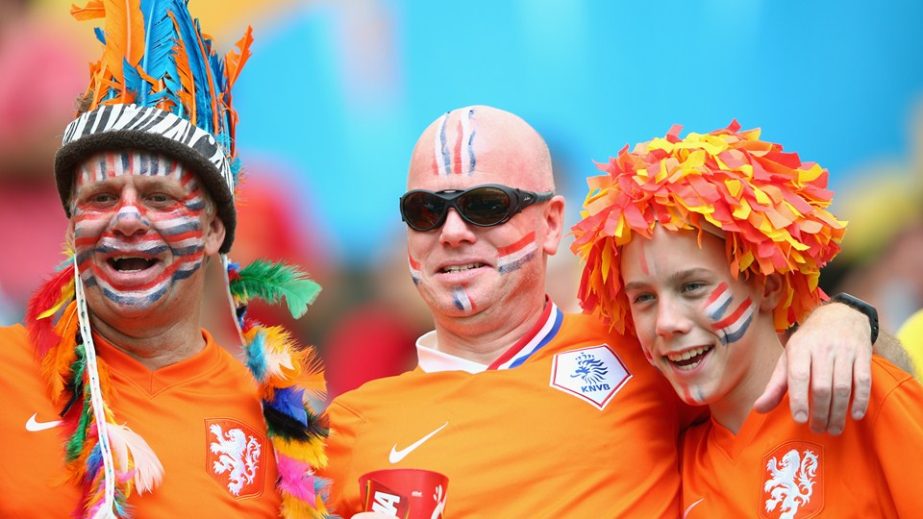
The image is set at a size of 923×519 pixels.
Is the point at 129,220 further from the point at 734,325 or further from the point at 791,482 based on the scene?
the point at 791,482

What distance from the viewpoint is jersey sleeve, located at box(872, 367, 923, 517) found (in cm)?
288

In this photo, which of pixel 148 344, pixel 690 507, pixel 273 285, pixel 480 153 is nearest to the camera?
pixel 690 507

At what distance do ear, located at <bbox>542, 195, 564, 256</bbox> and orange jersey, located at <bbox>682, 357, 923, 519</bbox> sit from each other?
956 mm

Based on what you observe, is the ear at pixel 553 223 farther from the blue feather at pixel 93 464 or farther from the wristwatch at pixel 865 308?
the blue feather at pixel 93 464

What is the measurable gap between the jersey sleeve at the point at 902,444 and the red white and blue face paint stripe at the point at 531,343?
115 centimetres

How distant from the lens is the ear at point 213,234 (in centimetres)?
354

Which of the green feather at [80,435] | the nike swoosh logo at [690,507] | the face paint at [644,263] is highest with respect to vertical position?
the face paint at [644,263]

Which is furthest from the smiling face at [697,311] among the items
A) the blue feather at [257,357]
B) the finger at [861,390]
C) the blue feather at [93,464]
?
the blue feather at [93,464]

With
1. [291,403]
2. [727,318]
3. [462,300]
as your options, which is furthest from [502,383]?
[727,318]

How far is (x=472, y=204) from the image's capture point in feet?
12.3

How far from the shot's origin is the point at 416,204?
12.5 ft

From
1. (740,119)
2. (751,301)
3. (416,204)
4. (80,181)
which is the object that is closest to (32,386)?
(80,181)

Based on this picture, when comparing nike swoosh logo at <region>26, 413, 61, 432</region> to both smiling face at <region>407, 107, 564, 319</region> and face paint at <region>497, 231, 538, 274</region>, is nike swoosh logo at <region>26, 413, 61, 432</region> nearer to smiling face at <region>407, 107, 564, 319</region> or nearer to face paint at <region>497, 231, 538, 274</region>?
smiling face at <region>407, 107, 564, 319</region>

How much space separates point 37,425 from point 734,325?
6.32 feet
